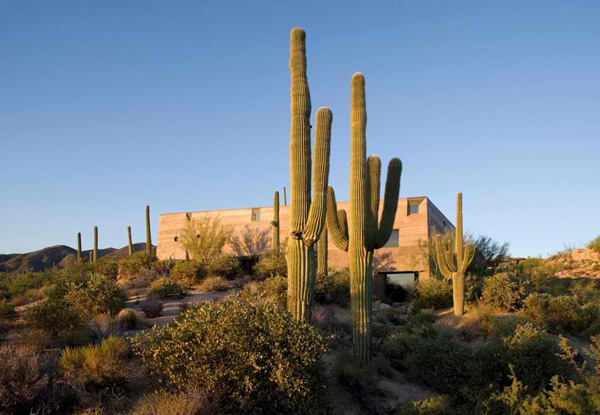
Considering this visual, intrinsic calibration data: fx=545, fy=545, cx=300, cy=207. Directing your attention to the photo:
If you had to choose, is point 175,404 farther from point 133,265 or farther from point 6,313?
point 133,265

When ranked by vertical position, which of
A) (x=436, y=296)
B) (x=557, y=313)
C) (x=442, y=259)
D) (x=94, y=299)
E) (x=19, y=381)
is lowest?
(x=557, y=313)

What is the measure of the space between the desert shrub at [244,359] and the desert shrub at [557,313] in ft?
41.4

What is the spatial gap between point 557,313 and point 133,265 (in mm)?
20737

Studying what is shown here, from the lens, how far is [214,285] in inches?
929

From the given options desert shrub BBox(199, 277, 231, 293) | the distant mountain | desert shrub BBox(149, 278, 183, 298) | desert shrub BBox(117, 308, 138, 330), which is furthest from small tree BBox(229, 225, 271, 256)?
the distant mountain

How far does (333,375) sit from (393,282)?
1779 cm

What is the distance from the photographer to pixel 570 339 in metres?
19.2

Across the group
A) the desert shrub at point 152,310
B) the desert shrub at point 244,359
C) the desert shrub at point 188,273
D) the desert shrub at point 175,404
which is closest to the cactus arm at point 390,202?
the desert shrub at point 244,359

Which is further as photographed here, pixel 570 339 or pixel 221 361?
pixel 570 339

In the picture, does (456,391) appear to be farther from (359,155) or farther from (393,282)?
(393,282)

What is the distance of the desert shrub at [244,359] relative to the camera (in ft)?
31.6

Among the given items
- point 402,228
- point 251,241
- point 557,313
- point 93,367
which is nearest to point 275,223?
point 251,241

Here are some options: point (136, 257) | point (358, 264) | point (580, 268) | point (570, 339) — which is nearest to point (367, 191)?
point (358, 264)

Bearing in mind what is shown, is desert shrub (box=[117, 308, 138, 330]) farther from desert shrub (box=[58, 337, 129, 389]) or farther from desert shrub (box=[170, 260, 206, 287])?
desert shrub (box=[170, 260, 206, 287])
